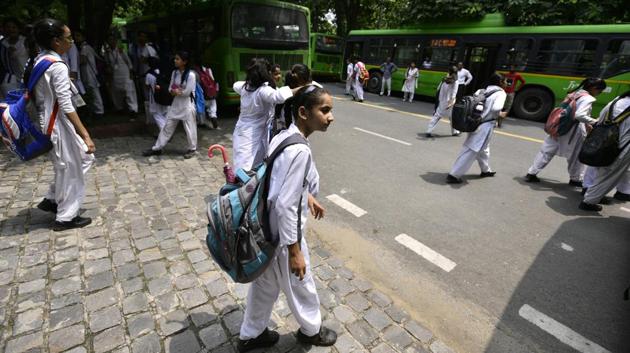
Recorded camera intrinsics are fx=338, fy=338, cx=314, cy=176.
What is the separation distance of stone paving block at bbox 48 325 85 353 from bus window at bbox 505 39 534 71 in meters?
13.2

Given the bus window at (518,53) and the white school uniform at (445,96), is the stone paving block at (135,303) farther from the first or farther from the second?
the bus window at (518,53)

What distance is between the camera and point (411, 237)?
3729 millimetres

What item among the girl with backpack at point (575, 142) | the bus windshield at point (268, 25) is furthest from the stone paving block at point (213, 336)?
the bus windshield at point (268, 25)

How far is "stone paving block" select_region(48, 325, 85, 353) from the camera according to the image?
2.05m

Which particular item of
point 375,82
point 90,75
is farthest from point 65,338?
point 375,82

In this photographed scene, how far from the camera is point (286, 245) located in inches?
66.1

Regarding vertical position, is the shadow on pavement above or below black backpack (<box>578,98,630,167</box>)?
below

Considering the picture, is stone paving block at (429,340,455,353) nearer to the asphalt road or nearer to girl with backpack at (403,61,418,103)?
the asphalt road

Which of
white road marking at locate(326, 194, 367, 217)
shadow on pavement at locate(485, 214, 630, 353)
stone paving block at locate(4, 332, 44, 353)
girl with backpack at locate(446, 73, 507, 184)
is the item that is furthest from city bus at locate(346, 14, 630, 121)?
stone paving block at locate(4, 332, 44, 353)

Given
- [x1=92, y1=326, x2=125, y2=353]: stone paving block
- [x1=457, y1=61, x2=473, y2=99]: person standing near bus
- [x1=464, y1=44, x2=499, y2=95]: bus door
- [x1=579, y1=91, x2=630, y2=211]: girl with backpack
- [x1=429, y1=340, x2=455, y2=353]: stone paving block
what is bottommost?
[x1=429, y1=340, x2=455, y2=353]: stone paving block

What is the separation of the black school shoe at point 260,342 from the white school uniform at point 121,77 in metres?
7.56

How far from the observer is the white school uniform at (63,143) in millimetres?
2857

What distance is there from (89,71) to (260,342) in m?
7.59

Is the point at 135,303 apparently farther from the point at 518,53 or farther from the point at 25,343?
the point at 518,53
